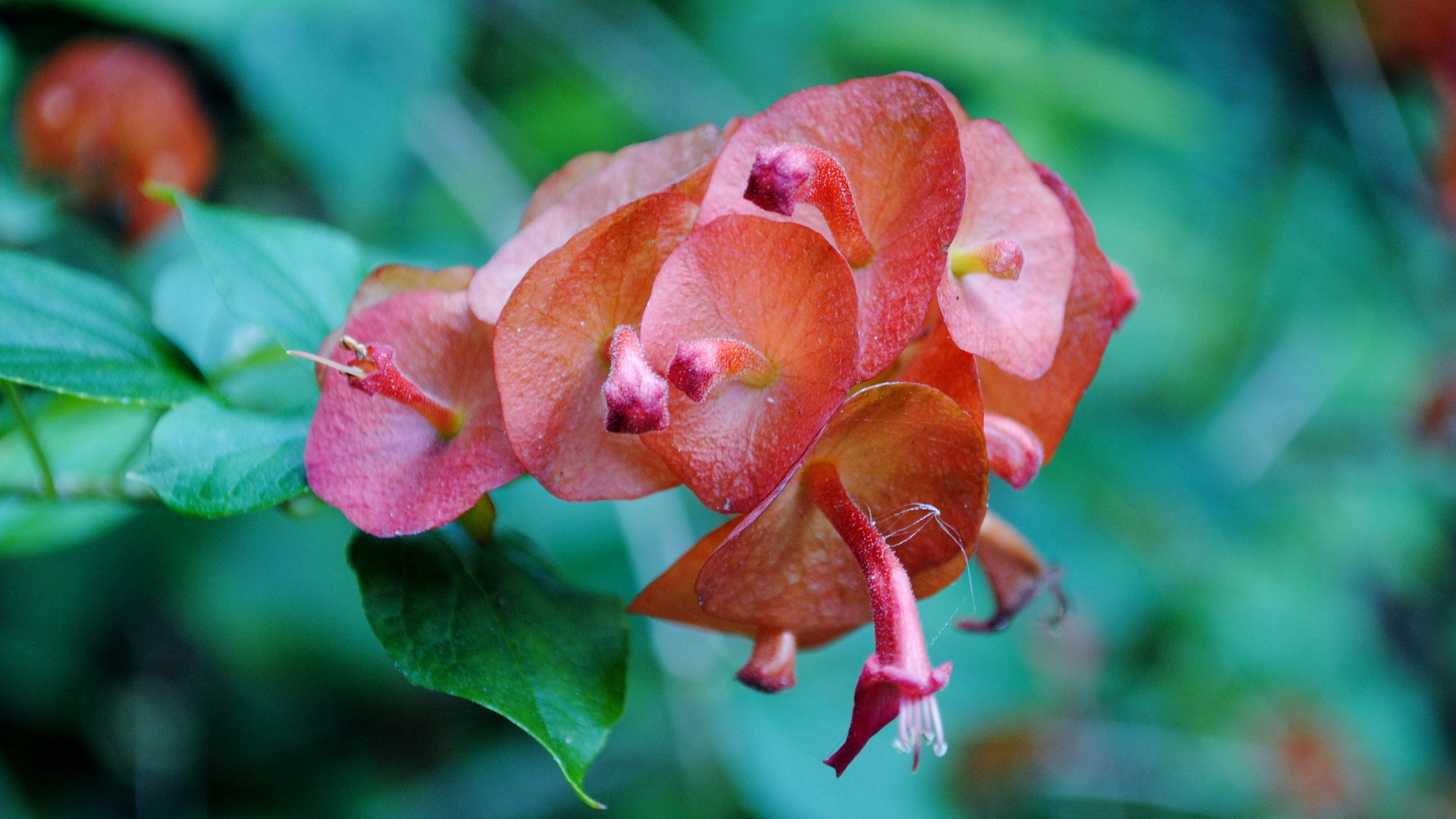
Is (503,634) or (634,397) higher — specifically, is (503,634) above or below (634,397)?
below

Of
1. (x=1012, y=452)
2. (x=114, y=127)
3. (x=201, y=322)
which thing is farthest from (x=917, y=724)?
(x=114, y=127)

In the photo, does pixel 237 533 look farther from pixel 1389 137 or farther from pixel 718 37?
pixel 1389 137

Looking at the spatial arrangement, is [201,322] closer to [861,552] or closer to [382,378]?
[382,378]

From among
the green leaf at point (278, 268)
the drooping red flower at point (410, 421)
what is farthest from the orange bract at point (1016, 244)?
the green leaf at point (278, 268)

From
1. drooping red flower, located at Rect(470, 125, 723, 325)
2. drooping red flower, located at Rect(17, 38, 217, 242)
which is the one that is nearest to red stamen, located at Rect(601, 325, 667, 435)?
drooping red flower, located at Rect(470, 125, 723, 325)

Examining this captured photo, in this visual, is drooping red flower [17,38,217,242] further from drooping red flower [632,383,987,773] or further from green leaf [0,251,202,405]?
drooping red flower [632,383,987,773]

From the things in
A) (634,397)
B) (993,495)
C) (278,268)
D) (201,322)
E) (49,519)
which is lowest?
(993,495)
